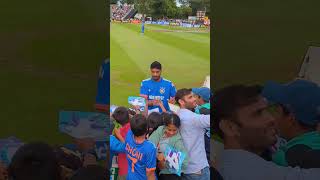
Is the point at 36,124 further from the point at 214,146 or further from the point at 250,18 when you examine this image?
the point at 250,18

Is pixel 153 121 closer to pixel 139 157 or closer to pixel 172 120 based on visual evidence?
pixel 172 120

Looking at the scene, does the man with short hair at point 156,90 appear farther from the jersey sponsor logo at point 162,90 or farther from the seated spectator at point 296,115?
the seated spectator at point 296,115

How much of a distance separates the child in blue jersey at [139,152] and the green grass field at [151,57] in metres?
0.15

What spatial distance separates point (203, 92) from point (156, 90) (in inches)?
10.7

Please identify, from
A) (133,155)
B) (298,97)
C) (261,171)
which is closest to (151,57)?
(133,155)

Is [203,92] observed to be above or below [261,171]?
above

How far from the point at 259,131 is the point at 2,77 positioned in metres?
1.37

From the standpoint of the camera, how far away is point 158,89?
7.92 ft

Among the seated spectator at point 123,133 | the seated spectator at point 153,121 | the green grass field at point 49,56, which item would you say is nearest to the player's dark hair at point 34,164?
the green grass field at point 49,56

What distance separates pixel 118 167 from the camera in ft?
7.96

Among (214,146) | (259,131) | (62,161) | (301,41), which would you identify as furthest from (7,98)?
(301,41)

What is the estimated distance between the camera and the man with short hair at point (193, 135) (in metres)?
2.39

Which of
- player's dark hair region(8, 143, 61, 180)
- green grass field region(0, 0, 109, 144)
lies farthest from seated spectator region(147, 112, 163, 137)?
player's dark hair region(8, 143, 61, 180)

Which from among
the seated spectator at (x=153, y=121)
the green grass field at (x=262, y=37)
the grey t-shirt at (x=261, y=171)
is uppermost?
the green grass field at (x=262, y=37)
